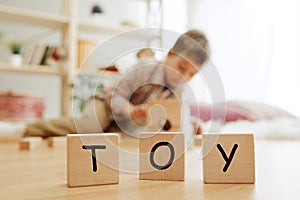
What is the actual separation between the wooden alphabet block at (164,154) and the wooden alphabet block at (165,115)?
661 mm

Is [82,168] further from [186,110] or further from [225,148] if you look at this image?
[186,110]

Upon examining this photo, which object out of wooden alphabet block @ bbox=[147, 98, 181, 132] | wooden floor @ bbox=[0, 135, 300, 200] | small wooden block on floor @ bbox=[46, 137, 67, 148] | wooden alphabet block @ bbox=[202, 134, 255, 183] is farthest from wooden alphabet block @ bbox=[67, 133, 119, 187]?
small wooden block on floor @ bbox=[46, 137, 67, 148]

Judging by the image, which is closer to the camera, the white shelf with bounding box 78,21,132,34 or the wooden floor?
the wooden floor

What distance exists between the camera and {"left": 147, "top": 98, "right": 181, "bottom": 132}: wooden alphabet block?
1269mm

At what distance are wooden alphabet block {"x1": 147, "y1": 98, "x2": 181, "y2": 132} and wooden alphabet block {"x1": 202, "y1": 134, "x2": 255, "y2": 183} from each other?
677mm

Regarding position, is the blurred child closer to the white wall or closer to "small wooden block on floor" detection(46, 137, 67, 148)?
"small wooden block on floor" detection(46, 137, 67, 148)

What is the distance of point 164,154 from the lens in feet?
1.93

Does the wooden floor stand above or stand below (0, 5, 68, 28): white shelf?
below

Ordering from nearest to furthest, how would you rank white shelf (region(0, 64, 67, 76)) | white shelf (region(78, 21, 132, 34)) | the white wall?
the white wall → white shelf (region(0, 64, 67, 76)) → white shelf (region(78, 21, 132, 34))

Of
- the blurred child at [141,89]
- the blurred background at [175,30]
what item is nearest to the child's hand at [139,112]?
the blurred child at [141,89]

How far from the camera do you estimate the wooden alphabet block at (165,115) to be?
1.27 meters

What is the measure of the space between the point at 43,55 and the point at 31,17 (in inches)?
10.8

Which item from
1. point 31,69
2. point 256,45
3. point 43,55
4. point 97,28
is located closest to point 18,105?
point 31,69

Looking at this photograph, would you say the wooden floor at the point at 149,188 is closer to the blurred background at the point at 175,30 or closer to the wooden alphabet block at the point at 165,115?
the wooden alphabet block at the point at 165,115
